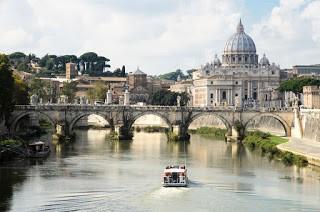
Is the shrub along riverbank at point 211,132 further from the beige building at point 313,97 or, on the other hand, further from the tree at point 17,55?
the tree at point 17,55

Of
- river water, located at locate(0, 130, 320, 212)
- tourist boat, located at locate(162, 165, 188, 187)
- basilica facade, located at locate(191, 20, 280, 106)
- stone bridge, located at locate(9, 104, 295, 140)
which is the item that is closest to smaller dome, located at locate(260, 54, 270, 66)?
basilica facade, located at locate(191, 20, 280, 106)

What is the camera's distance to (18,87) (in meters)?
50.9

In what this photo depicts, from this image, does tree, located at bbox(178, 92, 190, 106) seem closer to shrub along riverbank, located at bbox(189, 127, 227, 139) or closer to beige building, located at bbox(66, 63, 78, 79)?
beige building, located at bbox(66, 63, 78, 79)

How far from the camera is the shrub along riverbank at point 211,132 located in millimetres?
57875

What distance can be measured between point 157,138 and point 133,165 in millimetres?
19716

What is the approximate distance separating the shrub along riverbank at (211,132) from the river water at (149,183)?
610 inches

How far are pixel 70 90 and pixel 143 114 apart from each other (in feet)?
119

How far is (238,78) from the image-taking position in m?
90.2

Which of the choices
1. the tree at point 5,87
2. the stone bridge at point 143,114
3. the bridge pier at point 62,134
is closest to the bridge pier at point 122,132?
the stone bridge at point 143,114

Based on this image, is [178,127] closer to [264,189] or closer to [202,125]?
[202,125]

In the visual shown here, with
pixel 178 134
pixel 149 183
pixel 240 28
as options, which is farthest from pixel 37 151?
pixel 240 28

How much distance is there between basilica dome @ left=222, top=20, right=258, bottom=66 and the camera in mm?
100562

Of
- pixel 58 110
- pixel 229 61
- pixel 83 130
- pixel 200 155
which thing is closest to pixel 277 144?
pixel 200 155

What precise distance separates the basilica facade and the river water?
43291mm
